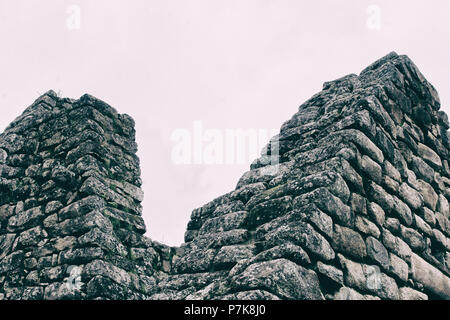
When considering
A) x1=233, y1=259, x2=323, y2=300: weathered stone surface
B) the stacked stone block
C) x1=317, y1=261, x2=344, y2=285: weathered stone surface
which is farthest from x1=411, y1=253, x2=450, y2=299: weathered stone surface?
x1=233, y1=259, x2=323, y2=300: weathered stone surface

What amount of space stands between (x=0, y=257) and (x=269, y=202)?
11.2 ft

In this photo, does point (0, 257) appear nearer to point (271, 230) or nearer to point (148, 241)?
point (148, 241)

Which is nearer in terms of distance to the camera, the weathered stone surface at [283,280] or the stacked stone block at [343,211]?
the weathered stone surface at [283,280]

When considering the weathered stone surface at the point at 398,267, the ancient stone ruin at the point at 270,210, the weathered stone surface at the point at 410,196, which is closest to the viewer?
the ancient stone ruin at the point at 270,210

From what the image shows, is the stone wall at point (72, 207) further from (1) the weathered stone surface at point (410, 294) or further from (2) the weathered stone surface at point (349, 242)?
(1) the weathered stone surface at point (410, 294)

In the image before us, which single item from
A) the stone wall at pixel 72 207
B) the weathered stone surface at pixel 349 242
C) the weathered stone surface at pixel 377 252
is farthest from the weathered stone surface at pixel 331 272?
the stone wall at pixel 72 207

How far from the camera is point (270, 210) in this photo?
4.86 metres

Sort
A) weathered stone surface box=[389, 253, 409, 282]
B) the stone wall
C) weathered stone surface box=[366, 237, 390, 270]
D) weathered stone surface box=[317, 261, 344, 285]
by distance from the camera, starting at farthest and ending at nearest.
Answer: the stone wall < weathered stone surface box=[389, 253, 409, 282] < weathered stone surface box=[366, 237, 390, 270] < weathered stone surface box=[317, 261, 344, 285]

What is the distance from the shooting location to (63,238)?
6.01 meters

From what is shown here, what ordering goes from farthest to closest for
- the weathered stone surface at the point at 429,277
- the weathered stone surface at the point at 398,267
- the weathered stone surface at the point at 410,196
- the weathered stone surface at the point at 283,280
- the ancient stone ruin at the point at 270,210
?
the weathered stone surface at the point at 410,196, the weathered stone surface at the point at 429,277, the weathered stone surface at the point at 398,267, the ancient stone ruin at the point at 270,210, the weathered stone surface at the point at 283,280

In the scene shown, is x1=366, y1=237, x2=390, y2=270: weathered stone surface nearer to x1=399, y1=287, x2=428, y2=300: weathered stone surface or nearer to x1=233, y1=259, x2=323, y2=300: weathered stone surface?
x1=399, y1=287, x2=428, y2=300: weathered stone surface

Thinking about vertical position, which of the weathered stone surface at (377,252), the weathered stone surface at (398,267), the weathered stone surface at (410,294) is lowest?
the weathered stone surface at (410,294)

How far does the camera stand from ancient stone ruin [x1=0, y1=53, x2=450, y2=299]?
4.35m

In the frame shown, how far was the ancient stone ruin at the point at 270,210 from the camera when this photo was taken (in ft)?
14.3
